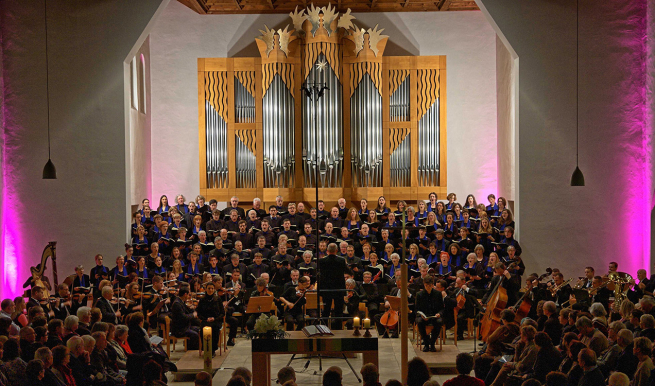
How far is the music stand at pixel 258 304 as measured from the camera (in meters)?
7.83

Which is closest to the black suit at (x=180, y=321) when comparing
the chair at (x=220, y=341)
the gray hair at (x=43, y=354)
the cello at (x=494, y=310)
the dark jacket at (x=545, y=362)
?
the chair at (x=220, y=341)

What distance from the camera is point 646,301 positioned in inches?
256

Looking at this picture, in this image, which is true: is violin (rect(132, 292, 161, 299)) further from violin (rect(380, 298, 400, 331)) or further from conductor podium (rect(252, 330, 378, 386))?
violin (rect(380, 298, 400, 331))

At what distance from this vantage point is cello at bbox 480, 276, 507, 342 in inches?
313

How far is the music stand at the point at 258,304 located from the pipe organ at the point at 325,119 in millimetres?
5371

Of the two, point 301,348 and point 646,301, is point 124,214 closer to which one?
point 301,348

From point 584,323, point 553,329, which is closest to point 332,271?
point 553,329

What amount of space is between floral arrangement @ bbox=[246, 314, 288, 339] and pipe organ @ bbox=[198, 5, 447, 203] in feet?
21.6

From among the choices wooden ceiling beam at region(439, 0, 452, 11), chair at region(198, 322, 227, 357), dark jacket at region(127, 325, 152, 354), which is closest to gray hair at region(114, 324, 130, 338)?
dark jacket at region(127, 325, 152, 354)

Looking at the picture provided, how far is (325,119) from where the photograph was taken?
13.3 meters

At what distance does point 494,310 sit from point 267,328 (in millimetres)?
2813

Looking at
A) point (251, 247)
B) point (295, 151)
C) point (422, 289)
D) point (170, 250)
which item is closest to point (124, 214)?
point (170, 250)

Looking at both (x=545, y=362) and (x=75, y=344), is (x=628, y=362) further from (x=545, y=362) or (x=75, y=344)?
(x=75, y=344)

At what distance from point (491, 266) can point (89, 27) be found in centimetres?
705
